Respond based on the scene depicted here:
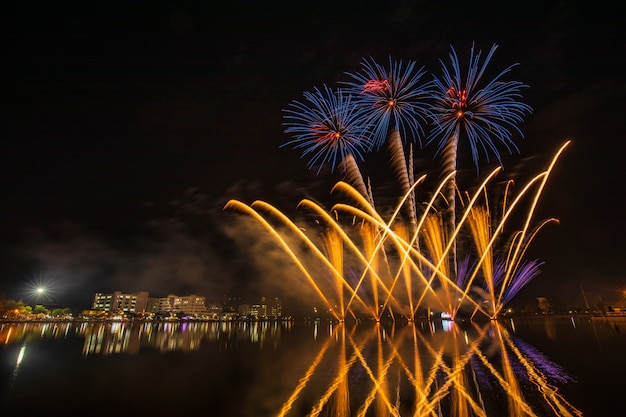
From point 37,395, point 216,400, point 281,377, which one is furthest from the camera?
point 281,377

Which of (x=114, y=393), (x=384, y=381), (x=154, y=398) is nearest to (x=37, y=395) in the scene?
(x=114, y=393)

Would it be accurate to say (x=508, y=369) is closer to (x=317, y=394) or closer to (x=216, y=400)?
(x=317, y=394)

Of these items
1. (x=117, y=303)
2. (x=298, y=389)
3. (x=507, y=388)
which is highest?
(x=117, y=303)

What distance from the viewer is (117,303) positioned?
19212 cm

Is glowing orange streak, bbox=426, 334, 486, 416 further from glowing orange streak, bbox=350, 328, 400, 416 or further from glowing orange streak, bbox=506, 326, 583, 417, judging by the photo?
glowing orange streak, bbox=506, 326, 583, 417

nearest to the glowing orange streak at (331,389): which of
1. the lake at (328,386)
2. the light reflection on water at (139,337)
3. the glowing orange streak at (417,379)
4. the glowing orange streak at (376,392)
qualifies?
the lake at (328,386)

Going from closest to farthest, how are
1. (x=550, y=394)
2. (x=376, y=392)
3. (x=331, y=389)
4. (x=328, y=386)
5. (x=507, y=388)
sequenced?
(x=550, y=394), (x=376, y=392), (x=507, y=388), (x=331, y=389), (x=328, y=386)

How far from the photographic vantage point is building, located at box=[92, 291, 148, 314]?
192 metres

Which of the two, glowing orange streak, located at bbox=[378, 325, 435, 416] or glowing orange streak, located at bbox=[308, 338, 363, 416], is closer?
glowing orange streak, located at bbox=[378, 325, 435, 416]

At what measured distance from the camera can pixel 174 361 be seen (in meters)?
18.8

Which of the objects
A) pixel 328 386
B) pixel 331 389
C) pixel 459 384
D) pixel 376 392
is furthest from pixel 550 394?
pixel 328 386

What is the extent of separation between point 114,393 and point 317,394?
7.59 meters

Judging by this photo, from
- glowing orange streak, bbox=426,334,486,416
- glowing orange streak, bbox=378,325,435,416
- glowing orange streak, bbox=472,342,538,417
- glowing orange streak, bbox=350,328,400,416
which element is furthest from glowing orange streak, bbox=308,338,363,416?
glowing orange streak, bbox=472,342,538,417

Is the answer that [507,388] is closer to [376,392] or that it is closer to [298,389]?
[376,392]
